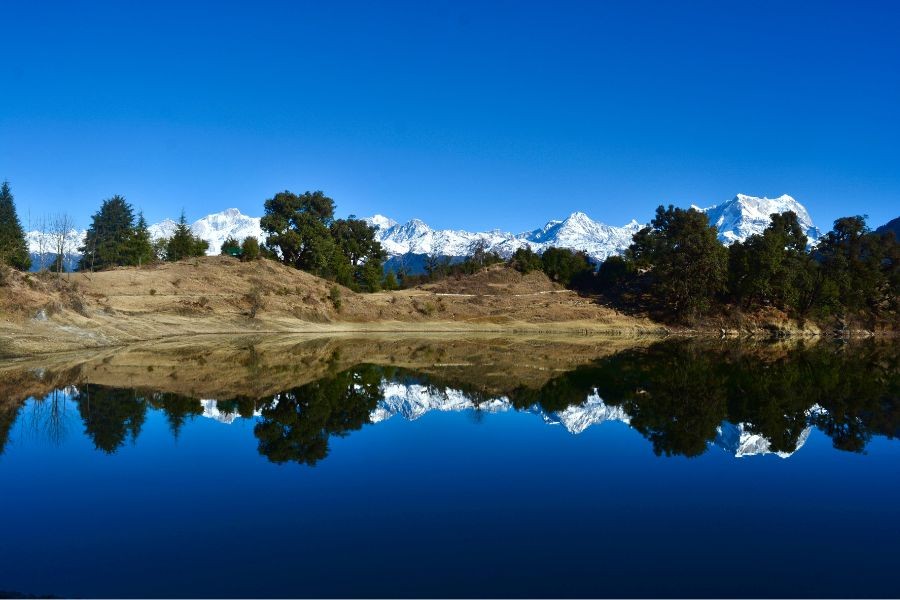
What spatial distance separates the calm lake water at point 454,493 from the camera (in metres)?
10.6

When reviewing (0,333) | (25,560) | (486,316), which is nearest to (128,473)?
(25,560)

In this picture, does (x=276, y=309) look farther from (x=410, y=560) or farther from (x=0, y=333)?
(x=410, y=560)

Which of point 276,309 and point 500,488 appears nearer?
point 500,488

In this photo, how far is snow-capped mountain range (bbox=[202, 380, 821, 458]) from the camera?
21.0 metres

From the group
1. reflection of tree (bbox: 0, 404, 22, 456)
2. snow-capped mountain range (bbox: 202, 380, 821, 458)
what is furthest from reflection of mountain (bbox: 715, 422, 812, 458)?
reflection of tree (bbox: 0, 404, 22, 456)

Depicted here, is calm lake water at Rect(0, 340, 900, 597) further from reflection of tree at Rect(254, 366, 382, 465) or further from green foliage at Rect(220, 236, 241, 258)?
green foliage at Rect(220, 236, 241, 258)

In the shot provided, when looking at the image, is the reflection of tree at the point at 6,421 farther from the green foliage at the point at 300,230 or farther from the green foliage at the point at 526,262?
the green foliage at the point at 526,262

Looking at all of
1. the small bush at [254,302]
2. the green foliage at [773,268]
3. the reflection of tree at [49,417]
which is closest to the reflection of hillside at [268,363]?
the reflection of tree at [49,417]

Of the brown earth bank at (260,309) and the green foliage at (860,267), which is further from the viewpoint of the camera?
the green foliage at (860,267)

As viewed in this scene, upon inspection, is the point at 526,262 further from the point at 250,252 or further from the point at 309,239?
the point at 250,252

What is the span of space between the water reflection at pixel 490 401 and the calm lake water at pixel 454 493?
0.19m

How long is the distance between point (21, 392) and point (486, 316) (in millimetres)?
68147

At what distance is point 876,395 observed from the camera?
105ft

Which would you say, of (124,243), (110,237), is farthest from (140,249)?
(110,237)
